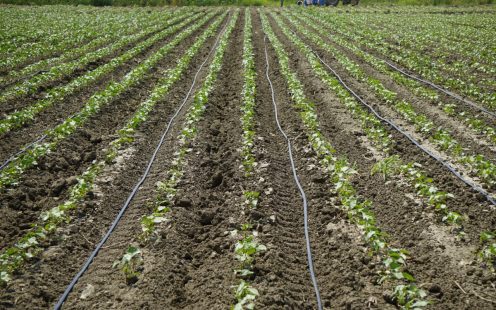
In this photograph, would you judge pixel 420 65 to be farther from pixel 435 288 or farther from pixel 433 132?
→ pixel 435 288

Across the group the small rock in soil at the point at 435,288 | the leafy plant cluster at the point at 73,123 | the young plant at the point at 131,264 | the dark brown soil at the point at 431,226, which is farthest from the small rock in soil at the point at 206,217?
the leafy plant cluster at the point at 73,123

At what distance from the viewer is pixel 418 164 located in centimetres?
675

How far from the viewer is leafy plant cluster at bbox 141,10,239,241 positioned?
5.31 meters

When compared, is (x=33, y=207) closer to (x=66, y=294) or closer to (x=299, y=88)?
(x=66, y=294)

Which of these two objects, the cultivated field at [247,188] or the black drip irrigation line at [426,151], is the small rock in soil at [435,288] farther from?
the black drip irrigation line at [426,151]

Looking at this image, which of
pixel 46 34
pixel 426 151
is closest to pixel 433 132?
pixel 426 151

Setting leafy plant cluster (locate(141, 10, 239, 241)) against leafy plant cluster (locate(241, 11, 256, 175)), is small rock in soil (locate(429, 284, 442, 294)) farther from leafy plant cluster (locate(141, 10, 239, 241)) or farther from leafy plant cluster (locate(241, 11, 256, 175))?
leafy plant cluster (locate(141, 10, 239, 241))

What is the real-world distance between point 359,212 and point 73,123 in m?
6.79

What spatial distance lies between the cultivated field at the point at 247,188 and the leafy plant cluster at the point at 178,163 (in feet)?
0.14

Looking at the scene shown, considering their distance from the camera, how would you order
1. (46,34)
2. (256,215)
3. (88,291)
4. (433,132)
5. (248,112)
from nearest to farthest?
1. (88,291)
2. (256,215)
3. (433,132)
4. (248,112)
5. (46,34)

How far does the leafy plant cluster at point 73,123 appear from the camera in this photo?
6652 mm

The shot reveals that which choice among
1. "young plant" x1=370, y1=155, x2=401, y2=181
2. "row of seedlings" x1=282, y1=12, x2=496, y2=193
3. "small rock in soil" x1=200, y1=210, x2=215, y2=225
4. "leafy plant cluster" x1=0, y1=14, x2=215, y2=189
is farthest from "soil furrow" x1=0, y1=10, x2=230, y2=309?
"row of seedlings" x1=282, y1=12, x2=496, y2=193

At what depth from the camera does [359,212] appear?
5512 millimetres

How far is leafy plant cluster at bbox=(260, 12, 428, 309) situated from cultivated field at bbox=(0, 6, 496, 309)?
26 mm
